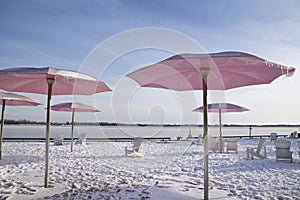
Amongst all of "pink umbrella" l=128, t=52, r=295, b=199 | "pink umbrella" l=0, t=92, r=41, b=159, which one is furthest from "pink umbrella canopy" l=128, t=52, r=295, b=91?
"pink umbrella" l=0, t=92, r=41, b=159

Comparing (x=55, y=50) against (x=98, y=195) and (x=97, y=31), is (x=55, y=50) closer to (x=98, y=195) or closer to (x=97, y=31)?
(x=97, y=31)

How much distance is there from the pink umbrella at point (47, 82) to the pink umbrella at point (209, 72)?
0.99 meters

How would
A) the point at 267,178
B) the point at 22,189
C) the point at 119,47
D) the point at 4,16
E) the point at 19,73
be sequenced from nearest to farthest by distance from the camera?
the point at 19,73
the point at 22,189
the point at 119,47
the point at 267,178
the point at 4,16

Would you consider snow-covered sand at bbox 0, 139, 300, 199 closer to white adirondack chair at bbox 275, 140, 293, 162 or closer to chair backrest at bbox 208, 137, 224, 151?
white adirondack chair at bbox 275, 140, 293, 162

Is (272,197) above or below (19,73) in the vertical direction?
below

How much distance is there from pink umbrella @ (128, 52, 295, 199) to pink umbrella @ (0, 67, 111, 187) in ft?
3.25

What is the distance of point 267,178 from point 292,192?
3.82 ft

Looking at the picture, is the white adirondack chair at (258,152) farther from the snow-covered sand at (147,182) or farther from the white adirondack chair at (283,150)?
the snow-covered sand at (147,182)

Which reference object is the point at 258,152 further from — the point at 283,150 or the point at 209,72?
the point at 209,72

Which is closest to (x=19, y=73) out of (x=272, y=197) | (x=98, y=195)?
(x=98, y=195)

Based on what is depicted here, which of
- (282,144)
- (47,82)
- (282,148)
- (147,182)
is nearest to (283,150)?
(282,148)

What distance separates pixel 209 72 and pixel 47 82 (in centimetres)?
304

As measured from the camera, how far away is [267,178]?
5.31 meters

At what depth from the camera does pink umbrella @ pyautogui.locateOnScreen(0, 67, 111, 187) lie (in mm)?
3748
